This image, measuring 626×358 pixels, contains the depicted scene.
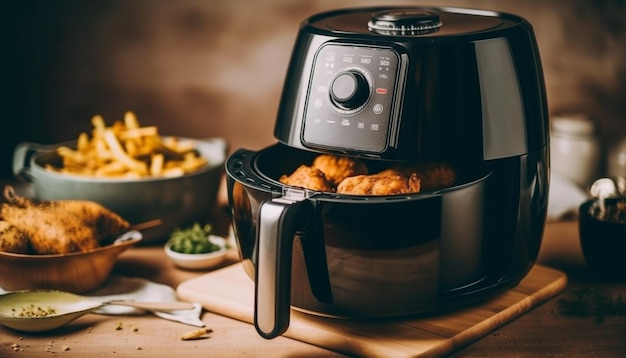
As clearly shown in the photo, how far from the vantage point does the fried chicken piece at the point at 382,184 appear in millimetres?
1058

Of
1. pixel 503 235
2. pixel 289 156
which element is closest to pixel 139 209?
pixel 289 156

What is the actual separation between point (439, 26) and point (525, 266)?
1.09ft

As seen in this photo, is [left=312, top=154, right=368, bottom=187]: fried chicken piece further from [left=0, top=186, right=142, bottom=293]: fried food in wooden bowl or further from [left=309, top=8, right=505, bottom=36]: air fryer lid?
[left=0, top=186, right=142, bottom=293]: fried food in wooden bowl

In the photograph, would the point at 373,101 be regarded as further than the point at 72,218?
No

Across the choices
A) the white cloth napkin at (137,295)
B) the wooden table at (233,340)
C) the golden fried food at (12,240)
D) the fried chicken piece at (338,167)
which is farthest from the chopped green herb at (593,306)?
the golden fried food at (12,240)

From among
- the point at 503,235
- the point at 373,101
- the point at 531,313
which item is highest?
the point at 373,101

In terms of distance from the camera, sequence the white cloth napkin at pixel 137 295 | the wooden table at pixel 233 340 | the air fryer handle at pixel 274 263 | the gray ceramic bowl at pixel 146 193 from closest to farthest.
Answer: the air fryer handle at pixel 274 263 < the wooden table at pixel 233 340 < the white cloth napkin at pixel 137 295 < the gray ceramic bowl at pixel 146 193

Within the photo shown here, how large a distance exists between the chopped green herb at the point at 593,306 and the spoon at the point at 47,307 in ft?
1.65

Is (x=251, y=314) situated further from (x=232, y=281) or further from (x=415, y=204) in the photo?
(x=415, y=204)

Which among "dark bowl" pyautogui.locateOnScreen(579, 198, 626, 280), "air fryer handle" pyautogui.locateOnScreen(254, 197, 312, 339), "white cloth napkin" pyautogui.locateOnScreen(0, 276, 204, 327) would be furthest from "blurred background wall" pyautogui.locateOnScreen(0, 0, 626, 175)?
"air fryer handle" pyautogui.locateOnScreen(254, 197, 312, 339)

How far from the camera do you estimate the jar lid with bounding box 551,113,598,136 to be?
1.70 metres

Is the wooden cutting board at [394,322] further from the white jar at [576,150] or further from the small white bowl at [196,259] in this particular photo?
the white jar at [576,150]

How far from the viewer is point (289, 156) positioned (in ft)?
4.13

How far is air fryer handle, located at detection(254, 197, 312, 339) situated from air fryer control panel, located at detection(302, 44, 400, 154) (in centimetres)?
14
